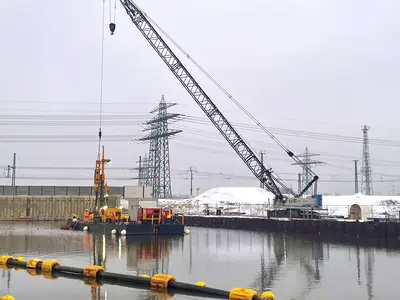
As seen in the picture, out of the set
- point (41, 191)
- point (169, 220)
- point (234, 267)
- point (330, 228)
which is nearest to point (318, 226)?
point (330, 228)

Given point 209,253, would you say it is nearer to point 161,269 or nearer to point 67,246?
point 161,269

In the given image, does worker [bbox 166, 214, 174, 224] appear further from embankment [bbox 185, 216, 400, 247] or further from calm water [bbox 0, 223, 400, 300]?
calm water [bbox 0, 223, 400, 300]

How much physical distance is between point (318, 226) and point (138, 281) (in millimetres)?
30439

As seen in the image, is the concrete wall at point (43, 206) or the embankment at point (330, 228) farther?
the concrete wall at point (43, 206)

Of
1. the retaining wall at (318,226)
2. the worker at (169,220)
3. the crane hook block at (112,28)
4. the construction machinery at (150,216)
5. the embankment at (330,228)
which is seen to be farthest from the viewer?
the crane hook block at (112,28)

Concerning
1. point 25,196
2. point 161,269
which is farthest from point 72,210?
point 161,269

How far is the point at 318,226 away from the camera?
43906mm

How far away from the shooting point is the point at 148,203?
158 feet

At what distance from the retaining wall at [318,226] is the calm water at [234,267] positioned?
20.3 feet

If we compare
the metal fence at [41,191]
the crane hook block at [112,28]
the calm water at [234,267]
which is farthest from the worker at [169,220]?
the metal fence at [41,191]

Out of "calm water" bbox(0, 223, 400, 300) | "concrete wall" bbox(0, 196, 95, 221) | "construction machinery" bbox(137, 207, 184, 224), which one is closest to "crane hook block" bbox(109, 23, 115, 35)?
"construction machinery" bbox(137, 207, 184, 224)

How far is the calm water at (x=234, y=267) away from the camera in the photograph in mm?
15625

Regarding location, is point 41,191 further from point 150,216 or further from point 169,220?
point 150,216

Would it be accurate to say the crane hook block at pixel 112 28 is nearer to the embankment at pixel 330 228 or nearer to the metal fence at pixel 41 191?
the embankment at pixel 330 228
